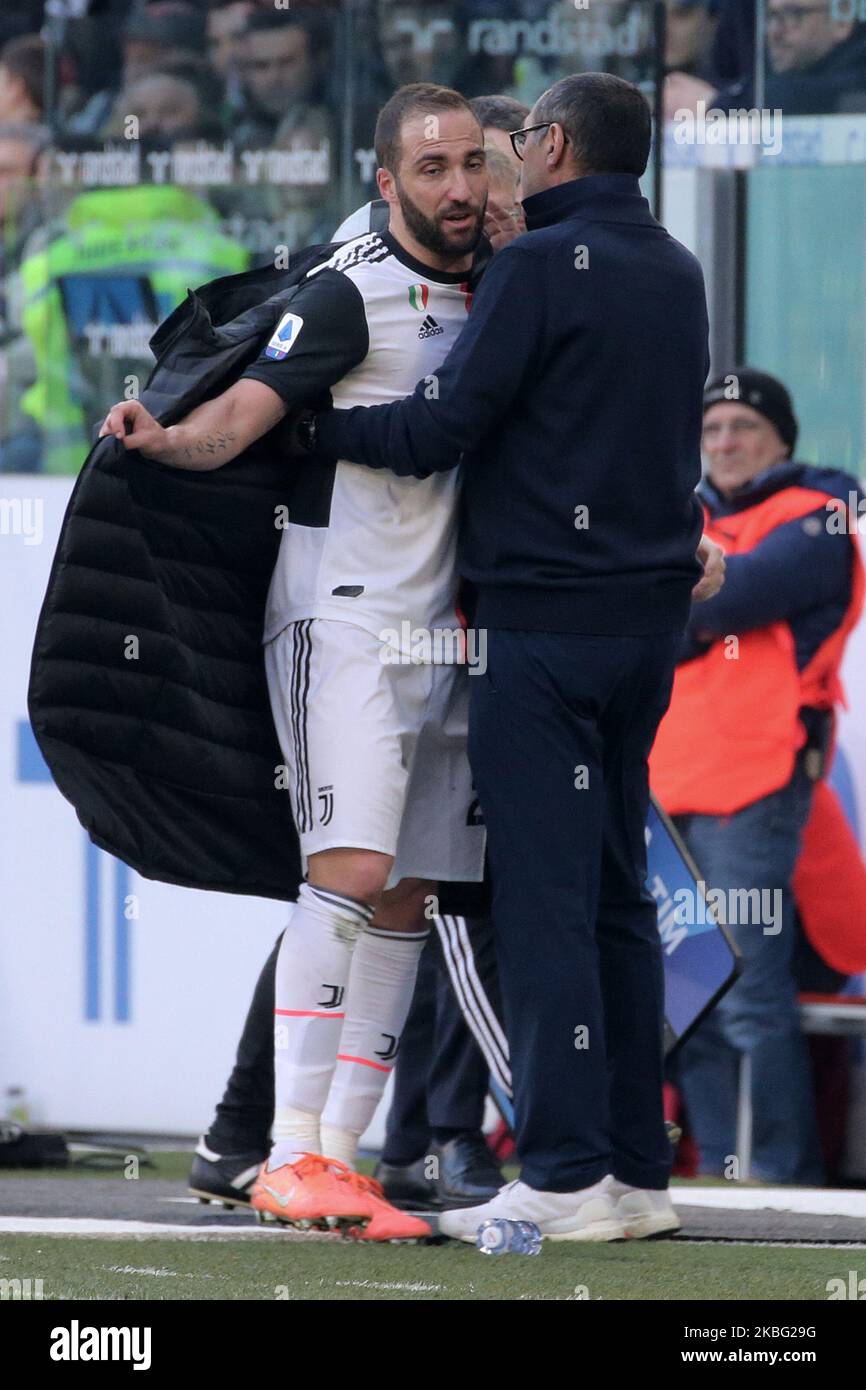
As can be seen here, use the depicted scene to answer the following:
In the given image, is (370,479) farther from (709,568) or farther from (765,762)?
(765,762)

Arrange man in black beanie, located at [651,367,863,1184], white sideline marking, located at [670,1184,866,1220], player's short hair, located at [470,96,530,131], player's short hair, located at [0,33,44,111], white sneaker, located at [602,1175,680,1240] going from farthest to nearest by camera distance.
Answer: player's short hair, located at [0,33,44,111] → man in black beanie, located at [651,367,863,1184] → white sideline marking, located at [670,1184,866,1220] → player's short hair, located at [470,96,530,131] → white sneaker, located at [602,1175,680,1240]

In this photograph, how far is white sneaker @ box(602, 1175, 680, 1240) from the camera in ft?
13.1

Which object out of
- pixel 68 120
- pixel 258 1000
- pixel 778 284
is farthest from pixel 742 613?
pixel 68 120

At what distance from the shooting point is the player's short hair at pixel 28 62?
6.86m

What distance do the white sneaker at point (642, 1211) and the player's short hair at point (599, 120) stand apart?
5.10 feet

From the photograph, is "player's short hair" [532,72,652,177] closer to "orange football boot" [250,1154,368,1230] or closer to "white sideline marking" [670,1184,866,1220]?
"orange football boot" [250,1154,368,1230]

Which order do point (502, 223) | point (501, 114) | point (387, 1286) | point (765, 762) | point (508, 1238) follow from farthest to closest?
point (765, 762) < point (501, 114) < point (502, 223) < point (508, 1238) < point (387, 1286)

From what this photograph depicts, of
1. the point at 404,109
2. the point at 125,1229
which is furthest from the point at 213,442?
the point at 125,1229

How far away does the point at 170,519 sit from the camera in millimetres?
4094

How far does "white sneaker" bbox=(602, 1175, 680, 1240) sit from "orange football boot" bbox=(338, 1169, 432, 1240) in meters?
0.30

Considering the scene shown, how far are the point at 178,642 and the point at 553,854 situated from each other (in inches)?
28.5

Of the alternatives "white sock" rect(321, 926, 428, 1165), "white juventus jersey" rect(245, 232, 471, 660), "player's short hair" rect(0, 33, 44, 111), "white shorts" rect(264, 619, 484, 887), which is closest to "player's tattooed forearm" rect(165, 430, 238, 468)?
"white juventus jersey" rect(245, 232, 471, 660)

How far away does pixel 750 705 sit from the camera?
19.1 ft

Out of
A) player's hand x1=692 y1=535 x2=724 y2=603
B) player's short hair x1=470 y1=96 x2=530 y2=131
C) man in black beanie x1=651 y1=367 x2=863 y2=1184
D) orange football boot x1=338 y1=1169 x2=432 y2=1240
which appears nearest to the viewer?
orange football boot x1=338 y1=1169 x2=432 y2=1240
